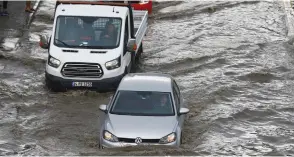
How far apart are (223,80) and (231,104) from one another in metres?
2.48

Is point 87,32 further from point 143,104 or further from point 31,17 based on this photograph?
point 31,17

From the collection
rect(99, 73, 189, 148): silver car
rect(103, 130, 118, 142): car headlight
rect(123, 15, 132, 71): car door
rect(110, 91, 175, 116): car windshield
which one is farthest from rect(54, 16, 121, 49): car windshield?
rect(103, 130, 118, 142): car headlight

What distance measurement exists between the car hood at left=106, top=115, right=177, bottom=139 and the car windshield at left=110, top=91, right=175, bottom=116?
0.79ft

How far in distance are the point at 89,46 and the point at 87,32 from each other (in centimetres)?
55

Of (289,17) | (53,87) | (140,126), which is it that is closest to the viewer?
(140,126)

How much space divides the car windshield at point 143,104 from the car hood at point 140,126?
0.24 metres

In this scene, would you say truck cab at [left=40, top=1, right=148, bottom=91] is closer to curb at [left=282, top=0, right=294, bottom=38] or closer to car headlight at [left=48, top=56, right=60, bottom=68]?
car headlight at [left=48, top=56, right=60, bottom=68]

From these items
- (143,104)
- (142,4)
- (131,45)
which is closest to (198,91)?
(131,45)

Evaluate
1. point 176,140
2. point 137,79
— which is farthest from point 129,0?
point 176,140

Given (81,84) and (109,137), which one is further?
(81,84)

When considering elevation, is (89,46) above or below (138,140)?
below

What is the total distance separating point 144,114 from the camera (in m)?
14.4

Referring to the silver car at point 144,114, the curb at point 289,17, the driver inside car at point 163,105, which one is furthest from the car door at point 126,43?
the curb at point 289,17

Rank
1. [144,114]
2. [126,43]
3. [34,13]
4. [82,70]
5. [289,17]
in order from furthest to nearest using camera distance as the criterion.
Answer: [289,17] < [34,13] < [126,43] < [82,70] < [144,114]
